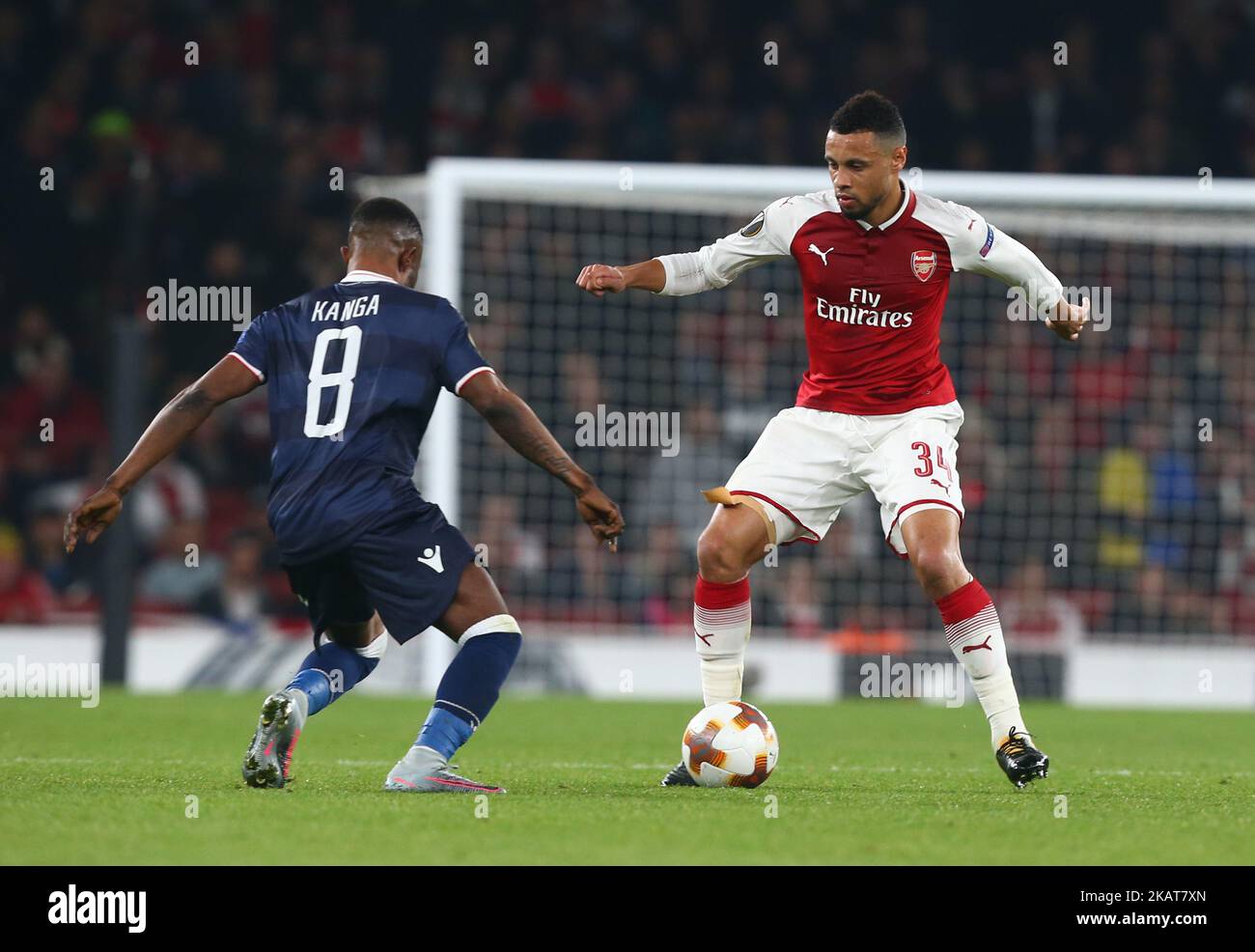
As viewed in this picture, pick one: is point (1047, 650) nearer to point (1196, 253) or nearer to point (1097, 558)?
point (1097, 558)

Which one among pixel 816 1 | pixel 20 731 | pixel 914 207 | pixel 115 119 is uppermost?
pixel 816 1

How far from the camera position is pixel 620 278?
6.07m

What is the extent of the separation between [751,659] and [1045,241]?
16.3 ft

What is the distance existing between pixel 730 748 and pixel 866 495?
796 centimetres

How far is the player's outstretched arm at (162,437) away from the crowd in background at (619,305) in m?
6.23

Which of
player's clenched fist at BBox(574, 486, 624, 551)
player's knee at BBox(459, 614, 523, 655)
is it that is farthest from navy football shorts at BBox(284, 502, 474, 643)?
player's clenched fist at BBox(574, 486, 624, 551)

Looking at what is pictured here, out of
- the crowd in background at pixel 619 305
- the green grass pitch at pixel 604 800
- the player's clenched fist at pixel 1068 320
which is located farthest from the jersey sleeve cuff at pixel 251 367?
the crowd in background at pixel 619 305

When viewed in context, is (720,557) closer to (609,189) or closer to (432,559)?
(432,559)

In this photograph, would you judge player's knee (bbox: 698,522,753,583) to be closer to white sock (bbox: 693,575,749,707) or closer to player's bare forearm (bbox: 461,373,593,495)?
white sock (bbox: 693,575,749,707)

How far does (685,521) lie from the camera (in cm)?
1345

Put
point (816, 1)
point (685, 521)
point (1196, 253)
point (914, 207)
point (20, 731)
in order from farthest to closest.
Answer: point (816, 1), point (1196, 253), point (685, 521), point (20, 731), point (914, 207)
